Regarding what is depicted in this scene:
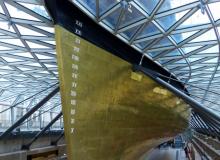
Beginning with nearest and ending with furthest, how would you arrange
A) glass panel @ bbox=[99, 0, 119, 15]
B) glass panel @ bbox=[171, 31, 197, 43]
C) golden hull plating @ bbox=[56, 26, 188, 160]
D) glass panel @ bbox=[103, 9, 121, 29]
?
golden hull plating @ bbox=[56, 26, 188, 160], glass panel @ bbox=[99, 0, 119, 15], glass panel @ bbox=[103, 9, 121, 29], glass panel @ bbox=[171, 31, 197, 43]

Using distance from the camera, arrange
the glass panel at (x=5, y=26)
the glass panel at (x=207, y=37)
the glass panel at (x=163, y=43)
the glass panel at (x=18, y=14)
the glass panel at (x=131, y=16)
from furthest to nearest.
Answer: the glass panel at (x=163, y=43), the glass panel at (x=5, y=26), the glass panel at (x=207, y=37), the glass panel at (x=18, y=14), the glass panel at (x=131, y=16)

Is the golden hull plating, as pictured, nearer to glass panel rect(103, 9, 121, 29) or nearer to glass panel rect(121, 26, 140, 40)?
glass panel rect(121, 26, 140, 40)

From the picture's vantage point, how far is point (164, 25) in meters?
17.7

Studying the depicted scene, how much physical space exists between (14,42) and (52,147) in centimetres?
1756

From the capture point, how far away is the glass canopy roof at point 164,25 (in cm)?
1521

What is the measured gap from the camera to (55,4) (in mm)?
13133

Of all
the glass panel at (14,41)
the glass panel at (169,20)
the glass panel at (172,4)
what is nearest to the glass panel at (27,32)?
the glass panel at (14,41)

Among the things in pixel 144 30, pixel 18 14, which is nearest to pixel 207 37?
pixel 144 30

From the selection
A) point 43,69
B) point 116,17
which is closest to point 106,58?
point 116,17

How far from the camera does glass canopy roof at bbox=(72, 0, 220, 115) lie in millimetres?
15211

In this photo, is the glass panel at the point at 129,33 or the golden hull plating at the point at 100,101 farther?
the glass panel at the point at 129,33

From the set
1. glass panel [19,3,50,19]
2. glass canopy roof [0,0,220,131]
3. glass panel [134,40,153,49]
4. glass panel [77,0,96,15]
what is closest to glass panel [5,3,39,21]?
glass canopy roof [0,0,220,131]

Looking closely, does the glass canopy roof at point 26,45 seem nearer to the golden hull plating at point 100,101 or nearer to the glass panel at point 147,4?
the golden hull plating at point 100,101

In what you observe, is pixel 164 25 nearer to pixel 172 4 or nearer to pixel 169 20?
pixel 169 20
